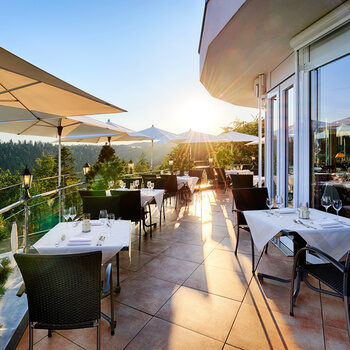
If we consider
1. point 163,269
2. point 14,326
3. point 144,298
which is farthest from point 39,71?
point 163,269

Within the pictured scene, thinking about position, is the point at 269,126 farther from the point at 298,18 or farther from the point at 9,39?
the point at 9,39

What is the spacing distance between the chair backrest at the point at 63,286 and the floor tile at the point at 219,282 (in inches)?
56.5

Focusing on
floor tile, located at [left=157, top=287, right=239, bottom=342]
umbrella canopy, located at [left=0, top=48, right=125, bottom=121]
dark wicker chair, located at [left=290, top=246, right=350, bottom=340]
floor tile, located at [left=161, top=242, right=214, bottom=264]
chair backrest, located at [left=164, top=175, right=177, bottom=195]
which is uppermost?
umbrella canopy, located at [left=0, top=48, right=125, bottom=121]

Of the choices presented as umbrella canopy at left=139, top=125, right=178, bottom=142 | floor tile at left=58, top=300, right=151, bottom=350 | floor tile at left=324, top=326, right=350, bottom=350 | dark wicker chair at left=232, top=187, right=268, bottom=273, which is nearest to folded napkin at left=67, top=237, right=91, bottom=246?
floor tile at left=58, top=300, right=151, bottom=350

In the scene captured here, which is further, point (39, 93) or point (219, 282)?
point (39, 93)

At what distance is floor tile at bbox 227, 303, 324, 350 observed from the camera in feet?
5.57

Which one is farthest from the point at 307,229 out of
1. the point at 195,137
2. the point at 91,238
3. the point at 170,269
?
the point at 195,137

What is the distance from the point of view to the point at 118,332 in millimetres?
1829

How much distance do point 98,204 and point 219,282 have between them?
187 cm

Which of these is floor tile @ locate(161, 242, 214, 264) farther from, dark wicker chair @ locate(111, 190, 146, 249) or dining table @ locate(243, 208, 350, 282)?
dining table @ locate(243, 208, 350, 282)

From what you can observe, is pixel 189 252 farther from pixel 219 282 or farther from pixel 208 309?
pixel 208 309

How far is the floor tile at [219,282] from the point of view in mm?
2379

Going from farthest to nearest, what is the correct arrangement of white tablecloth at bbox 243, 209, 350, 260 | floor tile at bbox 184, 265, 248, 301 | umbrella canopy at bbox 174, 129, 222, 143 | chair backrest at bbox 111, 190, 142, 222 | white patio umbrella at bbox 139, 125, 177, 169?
1. umbrella canopy at bbox 174, 129, 222, 143
2. white patio umbrella at bbox 139, 125, 177, 169
3. chair backrest at bbox 111, 190, 142, 222
4. floor tile at bbox 184, 265, 248, 301
5. white tablecloth at bbox 243, 209, 350, 260

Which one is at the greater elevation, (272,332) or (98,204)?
(98,204)
